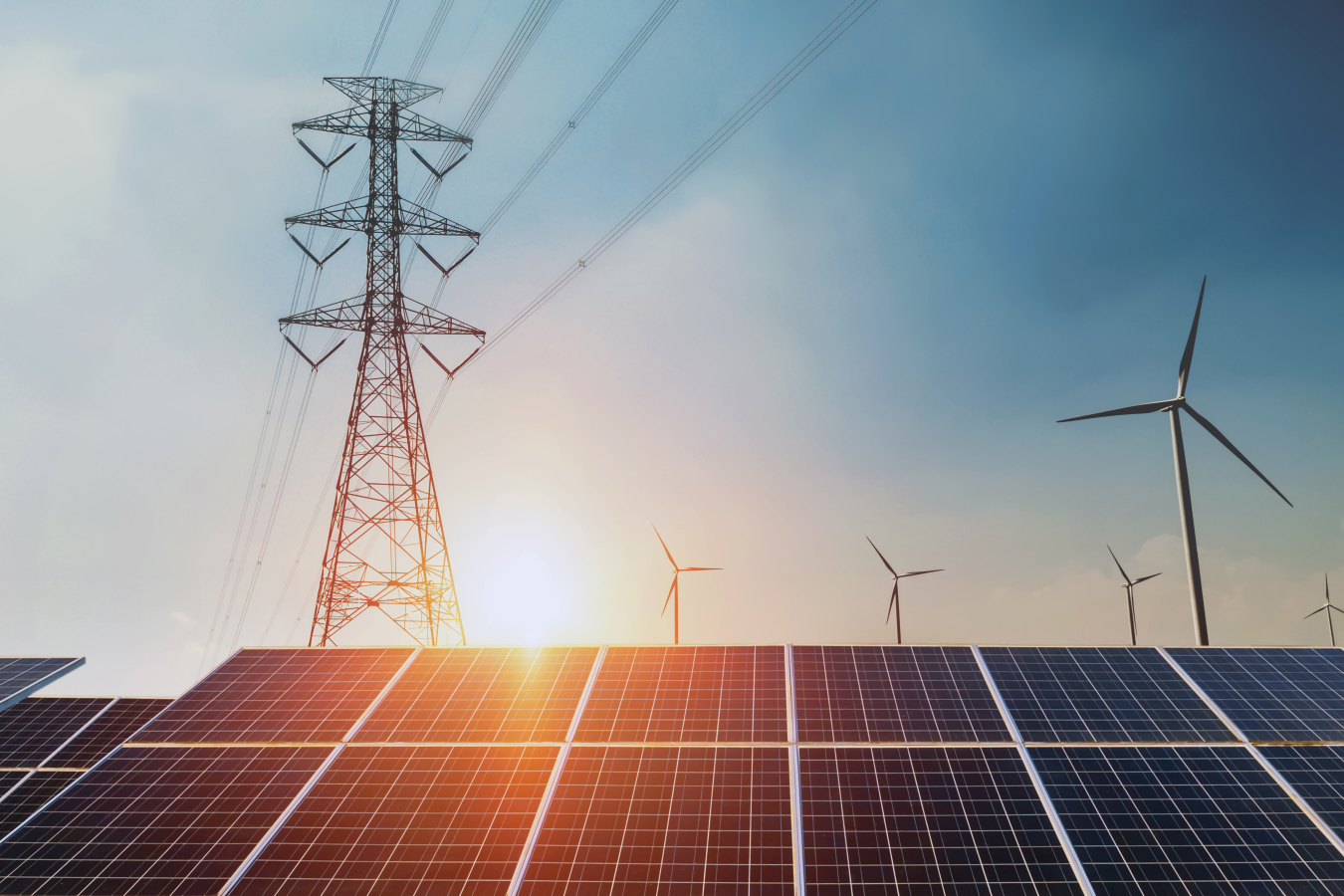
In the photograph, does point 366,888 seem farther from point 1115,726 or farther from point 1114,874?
point 1115,726

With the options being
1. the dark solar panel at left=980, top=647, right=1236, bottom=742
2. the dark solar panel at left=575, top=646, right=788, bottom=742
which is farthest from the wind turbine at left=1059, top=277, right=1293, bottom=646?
the dark solar panel at left=575, top=646, right=788, bottom=742

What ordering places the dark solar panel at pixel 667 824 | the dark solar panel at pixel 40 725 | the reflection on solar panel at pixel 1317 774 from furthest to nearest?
the dark solar panel at pixel 40 725
the reflection on solar panel at pixel 1317 774
the dark solar panel at pixel 667 824

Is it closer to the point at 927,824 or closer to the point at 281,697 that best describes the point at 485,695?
the point at 281,697

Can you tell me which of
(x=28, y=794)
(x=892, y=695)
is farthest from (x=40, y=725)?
(x=892, y=695)

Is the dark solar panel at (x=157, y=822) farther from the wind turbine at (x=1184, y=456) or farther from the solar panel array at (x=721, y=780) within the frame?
the wind turbine at (x=1184, y=456)

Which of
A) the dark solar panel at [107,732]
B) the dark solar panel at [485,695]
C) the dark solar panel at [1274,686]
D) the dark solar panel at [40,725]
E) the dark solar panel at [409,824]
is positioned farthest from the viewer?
the dark solar panel at [40,725]

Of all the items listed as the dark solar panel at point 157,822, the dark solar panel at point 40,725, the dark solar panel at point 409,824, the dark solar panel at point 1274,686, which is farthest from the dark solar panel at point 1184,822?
the dark solar panel at point 40,725

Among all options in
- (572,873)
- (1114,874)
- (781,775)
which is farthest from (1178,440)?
(572,873)
